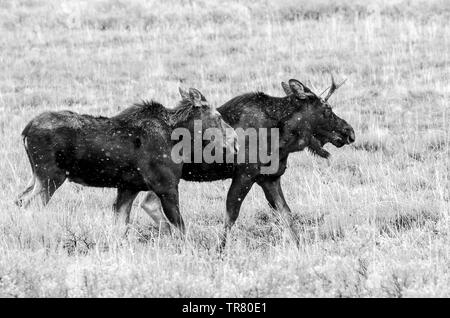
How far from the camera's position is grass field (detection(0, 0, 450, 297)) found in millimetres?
6562

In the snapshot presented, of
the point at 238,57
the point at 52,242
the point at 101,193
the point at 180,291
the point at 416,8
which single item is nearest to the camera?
the point at 180,291

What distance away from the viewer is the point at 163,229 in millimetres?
8664

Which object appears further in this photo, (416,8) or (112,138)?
(416,8)

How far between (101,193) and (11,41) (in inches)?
393

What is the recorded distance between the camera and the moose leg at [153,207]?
8.93 m

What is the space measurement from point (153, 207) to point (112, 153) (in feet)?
3.04

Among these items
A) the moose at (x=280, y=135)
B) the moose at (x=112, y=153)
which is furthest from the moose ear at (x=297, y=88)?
the moose at (x=112, y=153)

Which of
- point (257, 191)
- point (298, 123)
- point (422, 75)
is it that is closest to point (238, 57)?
point (422, 75)

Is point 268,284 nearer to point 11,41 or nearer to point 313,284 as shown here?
point 313,284

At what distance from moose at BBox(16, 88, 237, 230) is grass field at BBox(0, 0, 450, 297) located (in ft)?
1.17

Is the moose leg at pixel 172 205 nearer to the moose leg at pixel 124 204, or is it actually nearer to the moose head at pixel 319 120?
the moose leg at pixel 124 204

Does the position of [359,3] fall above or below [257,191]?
above

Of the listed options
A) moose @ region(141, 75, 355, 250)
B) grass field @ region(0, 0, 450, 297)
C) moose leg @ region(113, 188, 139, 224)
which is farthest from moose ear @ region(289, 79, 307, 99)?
moose leg @ region(113, 188, 139, 224)

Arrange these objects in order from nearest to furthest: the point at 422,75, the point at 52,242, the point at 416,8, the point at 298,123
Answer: the point at 52,242, the point at 298,123, the point at 422,75, the point at 416,8
